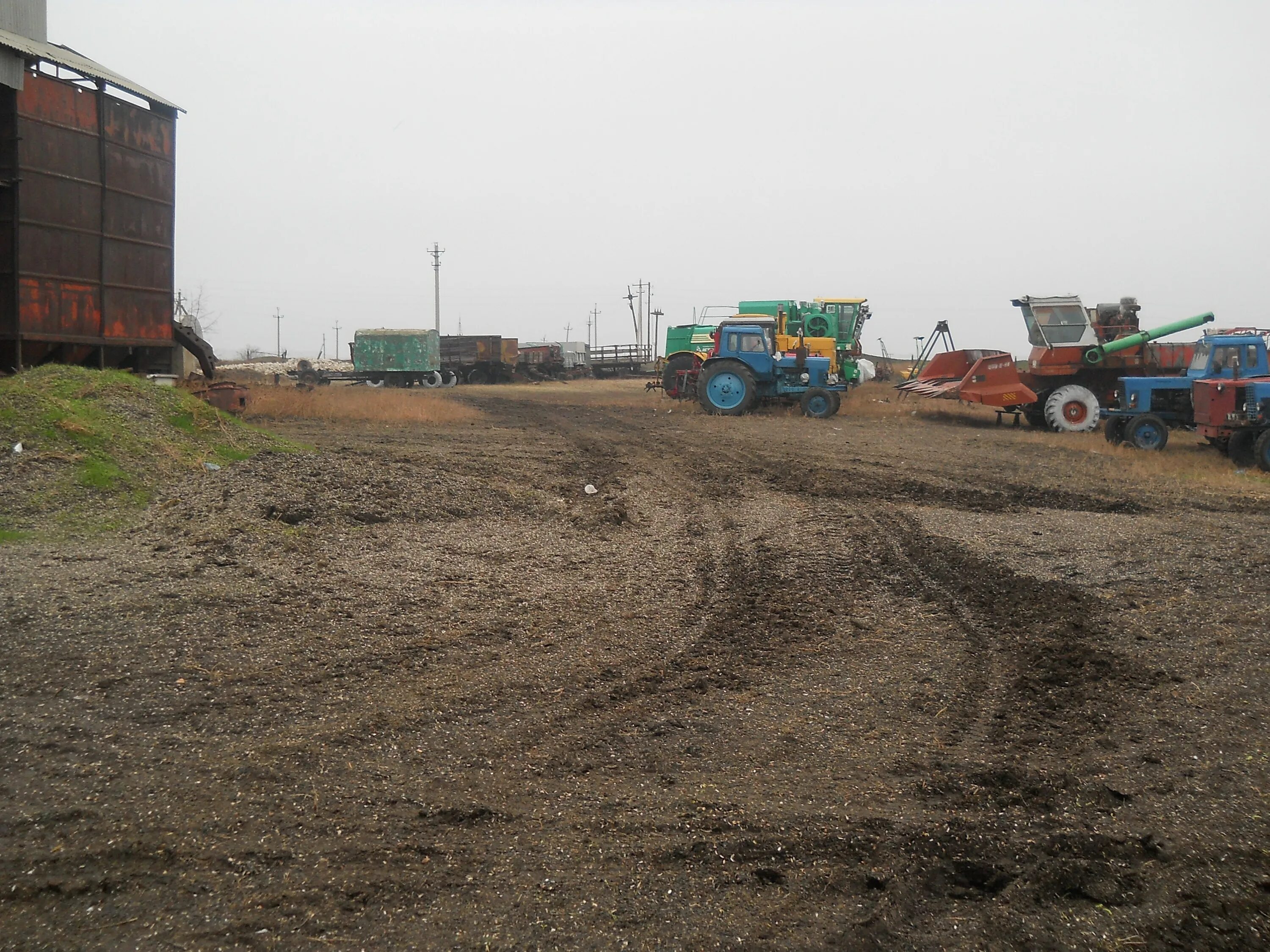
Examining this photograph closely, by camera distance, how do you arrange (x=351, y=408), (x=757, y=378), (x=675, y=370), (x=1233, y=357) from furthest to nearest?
(x=675, y=370) < (x=757, y=378) < (x=351, y=408) < (x=1233, y=357)

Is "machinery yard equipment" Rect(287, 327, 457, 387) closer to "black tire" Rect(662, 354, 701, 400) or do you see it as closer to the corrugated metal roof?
"black tire" Rect(662, 354, 701, 400)

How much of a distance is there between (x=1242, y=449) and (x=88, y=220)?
17.5 metres

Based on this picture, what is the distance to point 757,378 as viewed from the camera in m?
23.8

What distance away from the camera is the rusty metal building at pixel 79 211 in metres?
13.7

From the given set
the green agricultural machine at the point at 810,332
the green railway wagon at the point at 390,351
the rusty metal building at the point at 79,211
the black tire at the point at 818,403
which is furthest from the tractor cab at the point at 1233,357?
the green railway wagon at the point at 390,351

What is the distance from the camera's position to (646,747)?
13.5 ft

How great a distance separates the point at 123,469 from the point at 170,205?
9058mm

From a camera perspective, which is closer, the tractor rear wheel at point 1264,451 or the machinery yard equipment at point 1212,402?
the tractor rear wheel at point 1264,451

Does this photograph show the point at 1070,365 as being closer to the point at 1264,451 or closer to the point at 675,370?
the point at 1264,451

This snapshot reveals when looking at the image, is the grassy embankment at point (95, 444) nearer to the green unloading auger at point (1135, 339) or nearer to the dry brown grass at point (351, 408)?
the dry brown grass at point (351, 408)

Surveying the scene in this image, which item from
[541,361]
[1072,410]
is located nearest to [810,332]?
[1072,410]

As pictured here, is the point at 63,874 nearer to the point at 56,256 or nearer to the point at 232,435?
the point at 232,435

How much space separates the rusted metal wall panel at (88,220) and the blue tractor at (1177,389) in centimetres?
1624

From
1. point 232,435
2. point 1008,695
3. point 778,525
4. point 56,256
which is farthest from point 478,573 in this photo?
point 56,256
